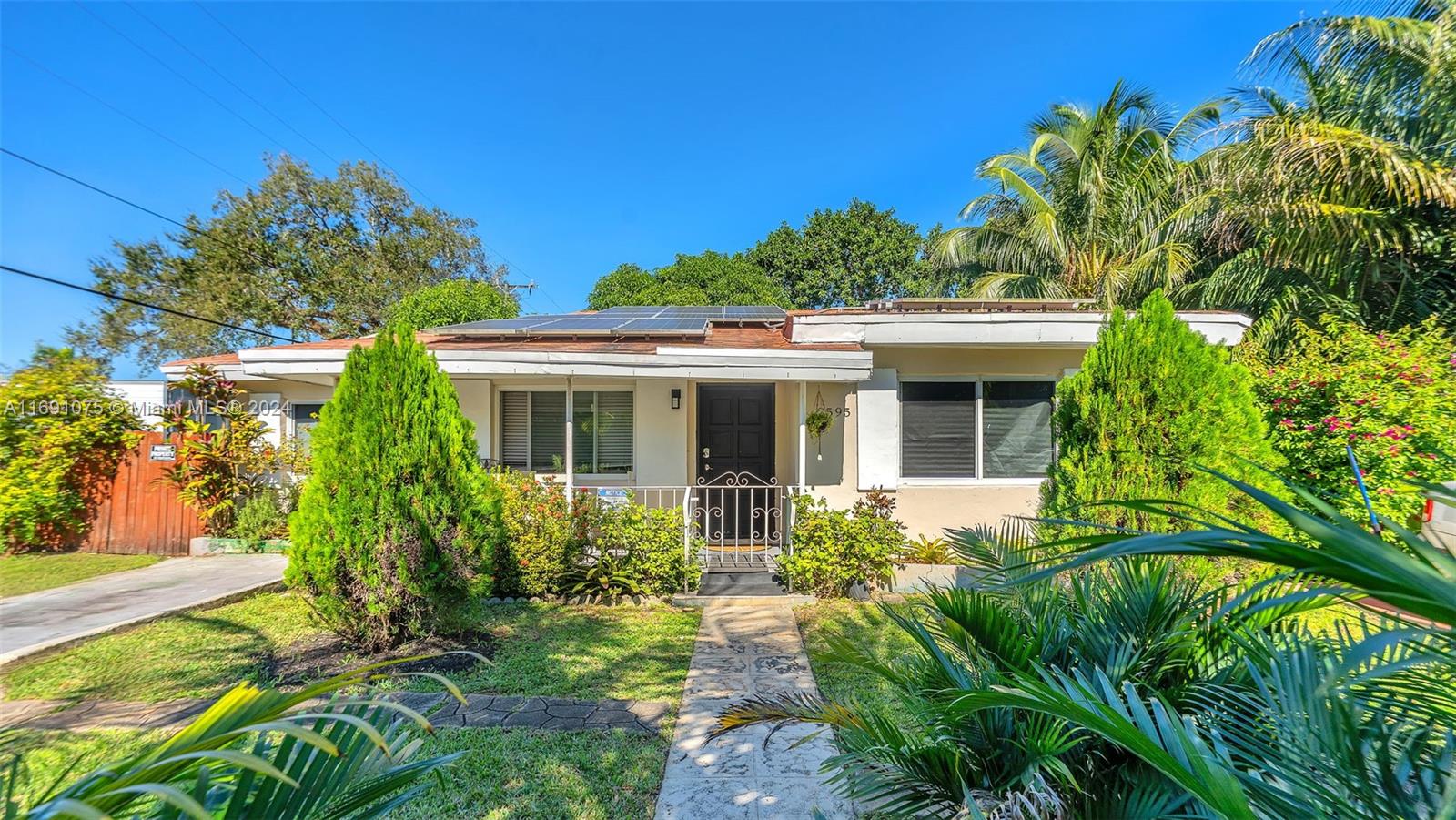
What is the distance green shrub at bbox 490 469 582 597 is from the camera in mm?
6320

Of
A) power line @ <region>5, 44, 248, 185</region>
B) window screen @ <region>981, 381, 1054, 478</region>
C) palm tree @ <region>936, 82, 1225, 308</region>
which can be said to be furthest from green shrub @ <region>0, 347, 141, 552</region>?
palm tree @ <region>936, 82, 1225, 308</region>

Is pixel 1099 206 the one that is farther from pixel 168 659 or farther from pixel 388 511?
pixel 168 659

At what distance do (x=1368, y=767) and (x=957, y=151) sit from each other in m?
21.2

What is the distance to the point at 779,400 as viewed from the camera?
848 cm

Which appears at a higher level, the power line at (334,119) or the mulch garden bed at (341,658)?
the power line at (334,119)

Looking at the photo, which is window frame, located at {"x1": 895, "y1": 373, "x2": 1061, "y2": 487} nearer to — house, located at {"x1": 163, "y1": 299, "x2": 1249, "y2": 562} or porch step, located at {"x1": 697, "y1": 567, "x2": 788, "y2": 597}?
house, located at {"x1": 163, "y1": 299, "x2": 1249, "y2": 562}

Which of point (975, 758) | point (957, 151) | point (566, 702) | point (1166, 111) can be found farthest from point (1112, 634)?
point (957, 151)

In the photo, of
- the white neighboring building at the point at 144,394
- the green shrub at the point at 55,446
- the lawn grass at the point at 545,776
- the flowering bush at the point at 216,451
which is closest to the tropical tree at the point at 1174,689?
the lawn grass at the point at 545,776

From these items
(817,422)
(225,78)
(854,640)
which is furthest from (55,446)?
(854,640)

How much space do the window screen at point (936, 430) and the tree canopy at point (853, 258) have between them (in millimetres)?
18860

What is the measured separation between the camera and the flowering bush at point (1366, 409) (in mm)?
5902

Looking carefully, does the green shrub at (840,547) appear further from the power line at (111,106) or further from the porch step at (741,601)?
the power line at (111,106)

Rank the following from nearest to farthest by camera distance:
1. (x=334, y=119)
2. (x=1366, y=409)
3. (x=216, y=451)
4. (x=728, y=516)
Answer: (x=1366, y=409) < (x=728, y=516) < (x=216, y=451) < (x=334, y=119)

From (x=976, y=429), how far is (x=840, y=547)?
2514 mm
